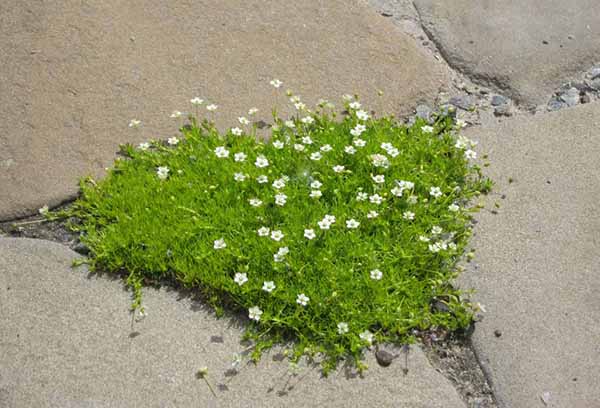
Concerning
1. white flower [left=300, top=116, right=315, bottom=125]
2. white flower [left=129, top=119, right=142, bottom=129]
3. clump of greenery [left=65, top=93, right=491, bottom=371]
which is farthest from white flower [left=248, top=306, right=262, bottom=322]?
white flower [left=129, top=119, right=142, bottom=129]

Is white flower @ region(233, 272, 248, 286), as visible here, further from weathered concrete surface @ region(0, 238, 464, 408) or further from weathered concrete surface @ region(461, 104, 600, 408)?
weathered concrete surface @ region(461, 104, 600, 408)

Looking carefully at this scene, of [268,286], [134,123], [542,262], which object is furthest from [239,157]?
[542,262]

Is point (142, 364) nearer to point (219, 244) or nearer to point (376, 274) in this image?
point (219, 244)

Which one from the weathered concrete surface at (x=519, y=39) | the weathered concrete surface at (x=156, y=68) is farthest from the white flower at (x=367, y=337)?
the weathered concrete surface at (x=519, y=39)

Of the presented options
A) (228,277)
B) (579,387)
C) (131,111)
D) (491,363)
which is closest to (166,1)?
(131,111)

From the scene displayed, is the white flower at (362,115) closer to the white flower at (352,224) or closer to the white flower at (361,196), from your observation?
the white flower at (361,196)

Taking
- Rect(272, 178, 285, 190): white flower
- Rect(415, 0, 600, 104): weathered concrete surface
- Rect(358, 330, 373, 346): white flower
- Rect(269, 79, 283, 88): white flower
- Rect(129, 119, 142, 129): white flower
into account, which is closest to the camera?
Rect(358, 330, 373, 346): white flower
